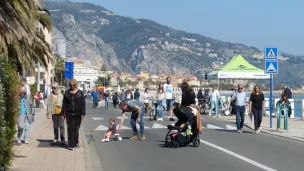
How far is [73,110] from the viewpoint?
14.9 m

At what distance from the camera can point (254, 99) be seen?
21078mm

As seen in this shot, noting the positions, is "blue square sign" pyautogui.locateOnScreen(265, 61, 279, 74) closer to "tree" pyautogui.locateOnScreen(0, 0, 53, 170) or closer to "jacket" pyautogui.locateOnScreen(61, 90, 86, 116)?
→ "tree" pyautogui.locateOnScreen(0, 0, 53, 170)

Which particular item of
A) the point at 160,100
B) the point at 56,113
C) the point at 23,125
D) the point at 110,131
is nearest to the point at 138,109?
the point at 110,131

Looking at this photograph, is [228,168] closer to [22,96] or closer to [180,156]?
[180,156]

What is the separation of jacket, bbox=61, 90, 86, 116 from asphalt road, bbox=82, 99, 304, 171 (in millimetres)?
1193

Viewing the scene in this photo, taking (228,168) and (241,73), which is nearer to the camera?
(228,168)

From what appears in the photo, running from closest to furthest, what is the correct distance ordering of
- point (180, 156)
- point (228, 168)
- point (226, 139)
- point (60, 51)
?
point (228, 168), point (180, 156), point (226, 139), point (60, 51)

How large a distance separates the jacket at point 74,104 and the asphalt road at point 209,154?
3.91 feet

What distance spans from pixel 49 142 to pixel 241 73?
2421 cm

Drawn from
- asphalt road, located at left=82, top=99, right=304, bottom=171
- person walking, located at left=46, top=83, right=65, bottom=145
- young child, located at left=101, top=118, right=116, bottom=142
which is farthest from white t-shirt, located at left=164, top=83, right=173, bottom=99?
person walking, located at left=46, top=83, right=65, bottom=145

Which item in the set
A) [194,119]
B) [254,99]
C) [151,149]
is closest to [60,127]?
[151,149]

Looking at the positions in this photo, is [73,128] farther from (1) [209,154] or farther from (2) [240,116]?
(2) [240,116]

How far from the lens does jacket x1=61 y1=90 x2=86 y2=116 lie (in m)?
15.0

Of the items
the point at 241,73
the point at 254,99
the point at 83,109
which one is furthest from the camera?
the point at 241,73
